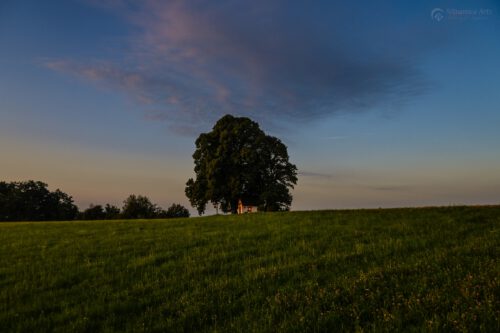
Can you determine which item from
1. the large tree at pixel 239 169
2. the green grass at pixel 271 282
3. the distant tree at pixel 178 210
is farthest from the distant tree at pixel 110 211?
the green grass at pixel 271 282

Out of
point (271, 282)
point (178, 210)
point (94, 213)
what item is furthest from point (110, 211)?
point (271, 282)

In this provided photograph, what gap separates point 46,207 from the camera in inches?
4380

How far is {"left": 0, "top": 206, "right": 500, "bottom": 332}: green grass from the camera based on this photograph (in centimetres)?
718

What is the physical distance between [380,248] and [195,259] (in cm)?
662

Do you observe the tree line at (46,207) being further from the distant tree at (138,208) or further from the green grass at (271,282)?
the green grass at (271,282)

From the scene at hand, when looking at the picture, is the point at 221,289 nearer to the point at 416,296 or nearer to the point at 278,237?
the point at 416,296

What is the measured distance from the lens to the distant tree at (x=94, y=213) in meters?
115

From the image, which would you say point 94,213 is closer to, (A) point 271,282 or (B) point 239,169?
(B) point 239,169

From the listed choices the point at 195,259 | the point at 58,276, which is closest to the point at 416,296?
the point at 195,259

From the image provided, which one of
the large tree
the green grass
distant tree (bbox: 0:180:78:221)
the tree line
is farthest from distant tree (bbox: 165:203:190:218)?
the green grass

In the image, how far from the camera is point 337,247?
Answer: 14.2 meters

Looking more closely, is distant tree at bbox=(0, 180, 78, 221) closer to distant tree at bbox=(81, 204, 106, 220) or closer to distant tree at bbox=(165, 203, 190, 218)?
distant tree at bbox=(81, 204, 106, 220)

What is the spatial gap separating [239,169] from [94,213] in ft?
267

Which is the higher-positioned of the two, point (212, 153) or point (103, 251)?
point (212, 153)
